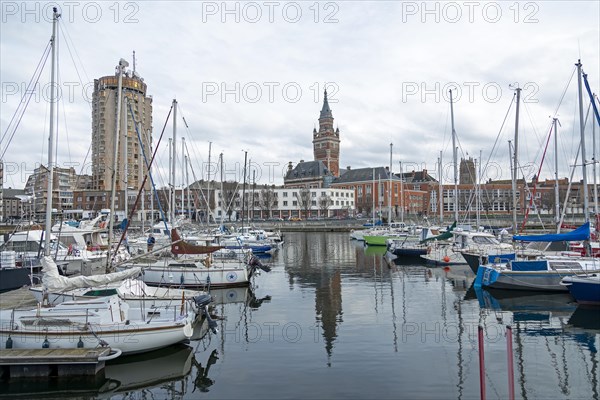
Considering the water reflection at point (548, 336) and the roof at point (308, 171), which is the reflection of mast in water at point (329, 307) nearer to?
the water reflection at point (548, 336)

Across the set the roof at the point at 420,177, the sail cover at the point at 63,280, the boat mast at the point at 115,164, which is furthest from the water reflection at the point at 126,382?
the roof at the point at 420,177

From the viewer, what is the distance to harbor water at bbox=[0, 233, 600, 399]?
482 inches

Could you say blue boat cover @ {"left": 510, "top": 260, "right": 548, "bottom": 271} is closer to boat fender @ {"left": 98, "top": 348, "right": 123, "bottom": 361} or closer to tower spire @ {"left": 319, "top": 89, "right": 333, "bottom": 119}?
boat fender @ {"left": 98, "top": 348, "right": 123, "bottom": 361}

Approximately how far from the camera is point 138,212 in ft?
331

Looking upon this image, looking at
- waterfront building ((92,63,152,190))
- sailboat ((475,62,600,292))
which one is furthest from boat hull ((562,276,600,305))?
waterfront building ((92,63,152,190))

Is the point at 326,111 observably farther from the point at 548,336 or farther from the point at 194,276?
the point at 548,336

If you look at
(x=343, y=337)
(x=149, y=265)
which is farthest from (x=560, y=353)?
(x=149, y=265)

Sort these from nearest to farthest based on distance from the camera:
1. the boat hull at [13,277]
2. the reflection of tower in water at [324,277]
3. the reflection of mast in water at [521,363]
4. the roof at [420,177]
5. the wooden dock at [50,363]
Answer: the reflection of mast in water at [521,363] < the wooden dock at [50,363] < the reflection of tower in water at [324,277] < the boat hull at [13,277] < the roof at [420,177]

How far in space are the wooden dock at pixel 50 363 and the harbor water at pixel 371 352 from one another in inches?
12.6

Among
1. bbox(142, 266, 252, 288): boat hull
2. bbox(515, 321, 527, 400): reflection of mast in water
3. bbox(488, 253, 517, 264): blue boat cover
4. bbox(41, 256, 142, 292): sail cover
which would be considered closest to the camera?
bbox(515, 321, 527, 400): reflection of mast in water

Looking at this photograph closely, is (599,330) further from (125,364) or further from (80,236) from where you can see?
(80,236)

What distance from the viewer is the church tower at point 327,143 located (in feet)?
518

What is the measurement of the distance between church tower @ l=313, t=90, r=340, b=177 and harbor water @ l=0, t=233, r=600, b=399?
132660mm

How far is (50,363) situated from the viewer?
1271cm
